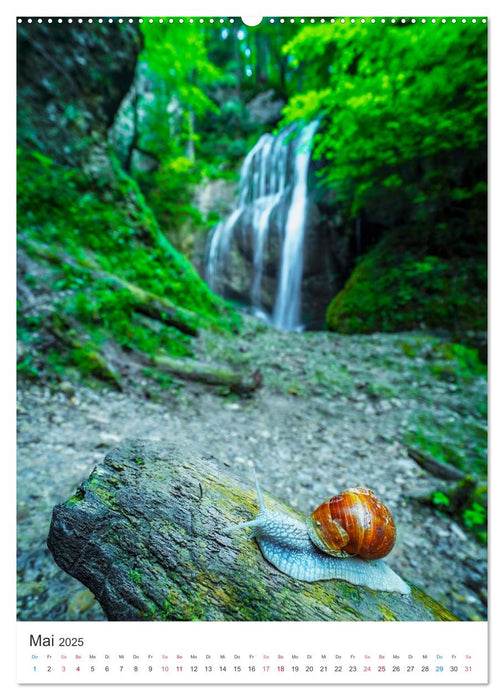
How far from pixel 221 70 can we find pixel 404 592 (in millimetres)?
8677

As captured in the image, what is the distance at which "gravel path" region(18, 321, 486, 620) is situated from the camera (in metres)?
1.40

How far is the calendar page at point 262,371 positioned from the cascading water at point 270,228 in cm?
8

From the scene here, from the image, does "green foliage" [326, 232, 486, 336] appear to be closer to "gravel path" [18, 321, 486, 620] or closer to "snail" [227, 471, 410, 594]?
"gravel path" [18, 321, 486, 620]

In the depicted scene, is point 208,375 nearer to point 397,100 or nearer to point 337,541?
point 337,541

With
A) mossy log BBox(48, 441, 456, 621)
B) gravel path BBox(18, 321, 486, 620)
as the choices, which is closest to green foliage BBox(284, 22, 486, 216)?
mossy log BBox(48, 441, 456, 621)

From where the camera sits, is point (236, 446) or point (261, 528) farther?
point (236, 446)

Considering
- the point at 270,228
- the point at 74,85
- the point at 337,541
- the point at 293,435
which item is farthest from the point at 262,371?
the point at 270,228

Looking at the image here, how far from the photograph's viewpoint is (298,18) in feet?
4.37

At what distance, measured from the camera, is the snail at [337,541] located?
0.82 metres

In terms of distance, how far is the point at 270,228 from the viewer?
784 centimetres

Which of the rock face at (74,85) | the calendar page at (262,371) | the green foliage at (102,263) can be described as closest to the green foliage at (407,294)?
the calendar page at (262,371)

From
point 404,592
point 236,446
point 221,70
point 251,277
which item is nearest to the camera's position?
point 404,592

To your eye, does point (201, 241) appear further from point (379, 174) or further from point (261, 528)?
point (261, 528)
